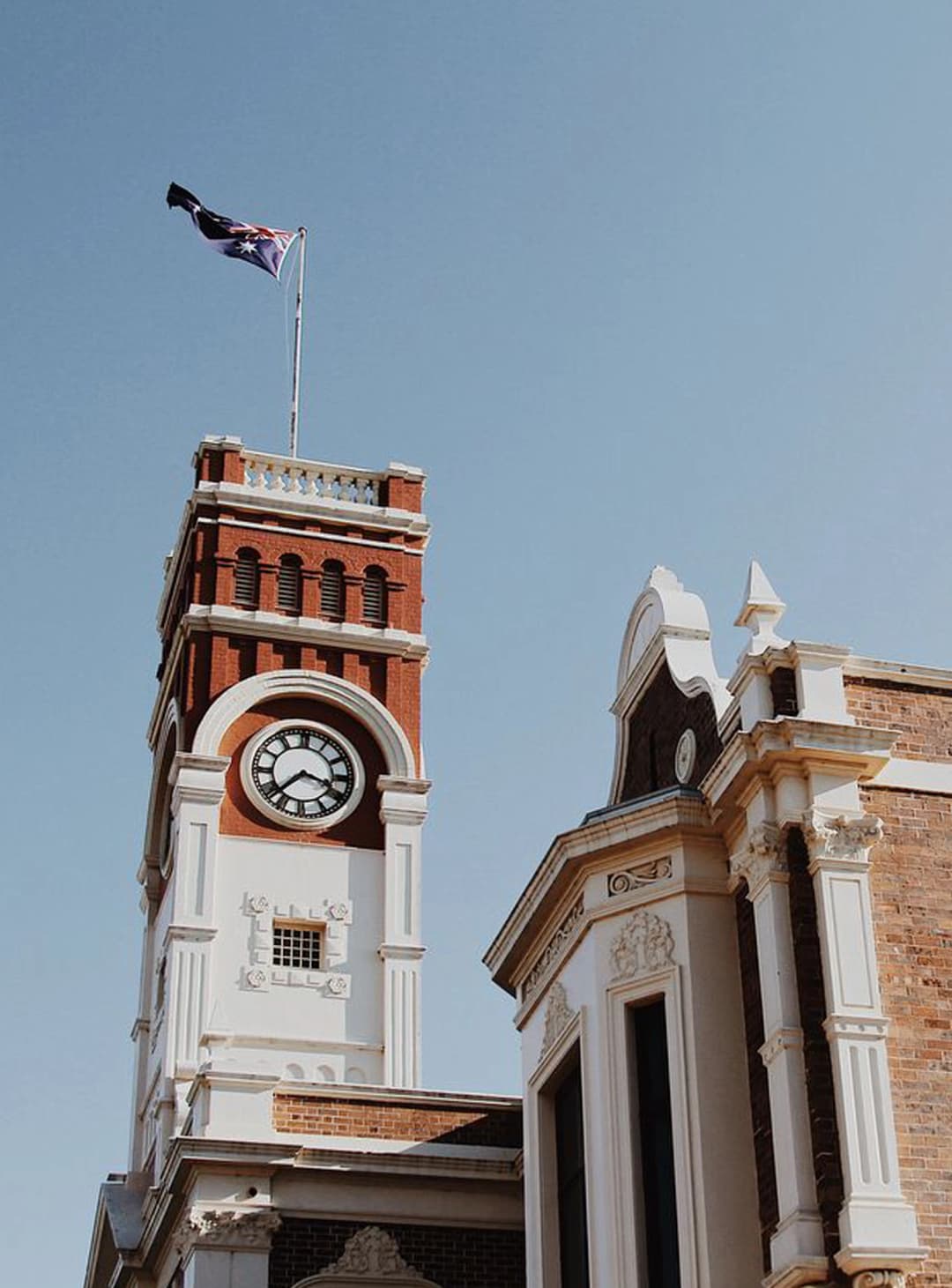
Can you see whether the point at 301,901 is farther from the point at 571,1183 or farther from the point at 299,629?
the point at 571,1183

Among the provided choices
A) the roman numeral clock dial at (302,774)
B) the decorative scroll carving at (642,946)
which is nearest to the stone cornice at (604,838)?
the decorative scroll carving at (642,946)

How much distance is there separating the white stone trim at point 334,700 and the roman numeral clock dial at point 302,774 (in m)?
0.56

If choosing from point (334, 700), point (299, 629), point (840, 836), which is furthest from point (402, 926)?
point (840, 836)

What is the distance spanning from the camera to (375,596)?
4266 cm

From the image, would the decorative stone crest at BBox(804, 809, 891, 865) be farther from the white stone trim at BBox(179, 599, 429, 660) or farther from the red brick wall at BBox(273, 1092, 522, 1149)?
the white stone trim at BBox(179, 599, 429, 660)

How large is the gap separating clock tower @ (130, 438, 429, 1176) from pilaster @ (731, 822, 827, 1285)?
18507mm

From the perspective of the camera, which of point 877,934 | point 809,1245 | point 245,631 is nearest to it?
point 809,1245

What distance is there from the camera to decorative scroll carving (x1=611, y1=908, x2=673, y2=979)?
64.4ft

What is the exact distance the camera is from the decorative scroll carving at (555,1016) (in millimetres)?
21000

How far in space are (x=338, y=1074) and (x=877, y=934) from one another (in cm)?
2058

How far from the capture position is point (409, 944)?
38.7 m

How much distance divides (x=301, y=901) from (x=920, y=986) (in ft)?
71.1

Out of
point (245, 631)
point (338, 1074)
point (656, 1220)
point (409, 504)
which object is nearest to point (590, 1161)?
point (656, 1220)

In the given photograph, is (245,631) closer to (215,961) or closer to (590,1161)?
(215,961)
